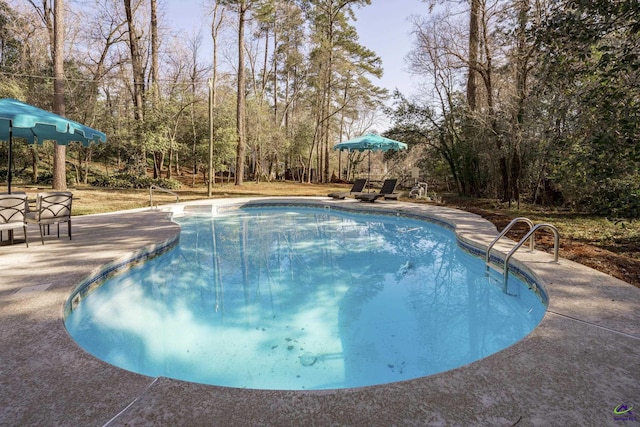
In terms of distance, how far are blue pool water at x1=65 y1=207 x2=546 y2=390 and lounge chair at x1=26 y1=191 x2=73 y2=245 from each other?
150cm

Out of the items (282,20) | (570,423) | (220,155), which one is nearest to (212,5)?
(282,20)

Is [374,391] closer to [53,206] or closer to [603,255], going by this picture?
[603,255]

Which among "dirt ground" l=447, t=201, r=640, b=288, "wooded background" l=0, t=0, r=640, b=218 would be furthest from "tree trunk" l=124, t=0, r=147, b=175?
"dirt ground" l=447, t=201, r=640, b=288

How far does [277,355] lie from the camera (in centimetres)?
304

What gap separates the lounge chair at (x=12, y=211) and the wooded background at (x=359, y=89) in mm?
6769

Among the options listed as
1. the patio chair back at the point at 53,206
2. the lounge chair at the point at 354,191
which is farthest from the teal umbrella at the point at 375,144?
the patio chair back at the point at 53,206

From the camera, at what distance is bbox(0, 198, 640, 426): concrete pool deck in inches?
63.1

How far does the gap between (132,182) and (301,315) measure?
14.1 metres

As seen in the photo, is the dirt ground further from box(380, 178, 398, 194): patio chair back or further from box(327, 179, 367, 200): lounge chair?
box(327, 179, 367, 200): lounge chair

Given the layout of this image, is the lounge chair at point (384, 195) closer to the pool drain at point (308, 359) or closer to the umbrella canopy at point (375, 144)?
the umbrella canopy at point (375, 144)

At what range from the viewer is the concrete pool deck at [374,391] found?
1.60 metres

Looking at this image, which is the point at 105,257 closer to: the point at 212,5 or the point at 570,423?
the point at 570,423

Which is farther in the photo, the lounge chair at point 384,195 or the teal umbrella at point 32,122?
the lounge chair at point 384,195

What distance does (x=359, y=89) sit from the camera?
75.1 feet
